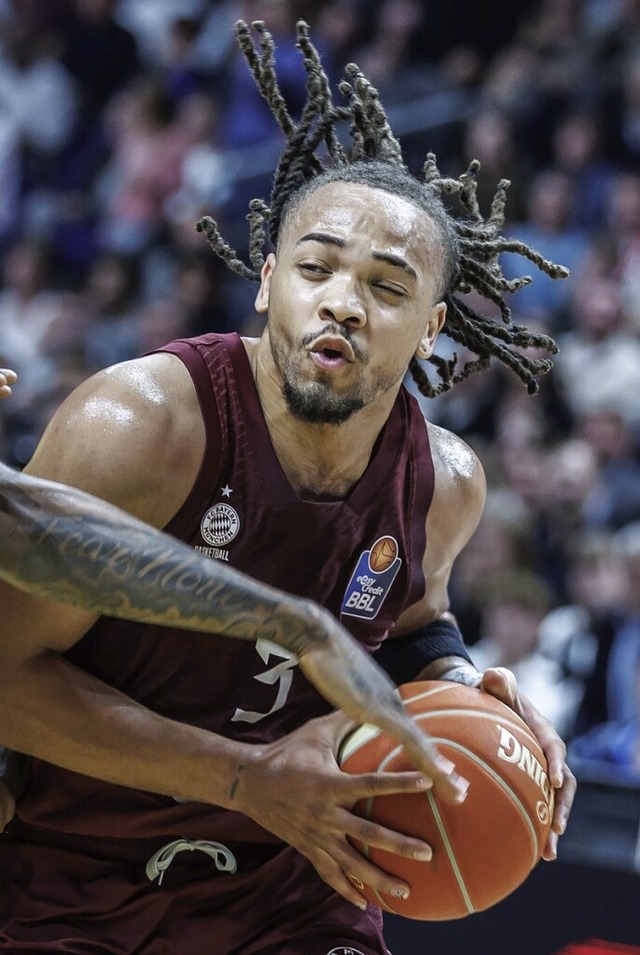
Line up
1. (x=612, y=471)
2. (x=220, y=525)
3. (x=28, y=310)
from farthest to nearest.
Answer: (x=28, y=310), (x=612, y=471), (x=220, y=525)

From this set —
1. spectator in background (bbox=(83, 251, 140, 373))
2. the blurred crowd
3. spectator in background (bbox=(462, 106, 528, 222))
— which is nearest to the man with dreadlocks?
the blurred crowd

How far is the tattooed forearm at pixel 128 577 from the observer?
6.96 ft

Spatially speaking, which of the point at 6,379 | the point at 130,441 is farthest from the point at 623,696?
the point at 6,379

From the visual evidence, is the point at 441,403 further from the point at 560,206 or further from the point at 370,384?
the point at 370,384

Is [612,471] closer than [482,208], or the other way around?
[612,471]

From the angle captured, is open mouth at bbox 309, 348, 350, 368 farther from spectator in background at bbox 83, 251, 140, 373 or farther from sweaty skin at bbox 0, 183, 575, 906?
spectator in background at bbox 83, 251, 140, 373

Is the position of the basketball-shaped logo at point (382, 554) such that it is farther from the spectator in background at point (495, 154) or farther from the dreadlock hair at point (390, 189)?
the spectator in background at point (495, 154)

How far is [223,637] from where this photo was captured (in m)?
2.84

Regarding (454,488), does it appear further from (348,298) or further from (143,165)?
(143,165)

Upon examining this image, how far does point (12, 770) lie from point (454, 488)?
44.3 inches

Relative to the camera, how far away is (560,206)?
7.20 m

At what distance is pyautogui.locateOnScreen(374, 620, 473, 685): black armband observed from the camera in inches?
131

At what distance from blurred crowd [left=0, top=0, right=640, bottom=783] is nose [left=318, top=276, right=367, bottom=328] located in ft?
7.53

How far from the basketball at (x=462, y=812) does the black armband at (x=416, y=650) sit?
59 cm
